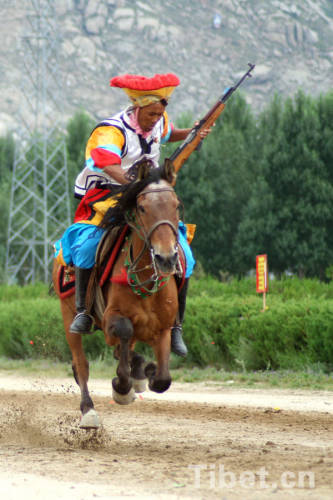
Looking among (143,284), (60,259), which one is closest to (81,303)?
(60,259)

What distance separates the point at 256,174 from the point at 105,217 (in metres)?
32.7

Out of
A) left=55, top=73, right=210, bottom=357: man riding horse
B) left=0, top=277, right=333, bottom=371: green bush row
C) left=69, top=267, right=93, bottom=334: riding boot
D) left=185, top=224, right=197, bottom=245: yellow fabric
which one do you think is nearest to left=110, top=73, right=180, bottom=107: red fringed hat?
left=55, top=73, right=210, bottom=357: man riding horse

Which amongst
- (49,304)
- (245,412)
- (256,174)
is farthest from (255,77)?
(245,412)

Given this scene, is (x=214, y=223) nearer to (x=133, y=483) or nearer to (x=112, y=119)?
(x=112, y=119)

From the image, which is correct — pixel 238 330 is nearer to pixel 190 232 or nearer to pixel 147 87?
pixel 190 232

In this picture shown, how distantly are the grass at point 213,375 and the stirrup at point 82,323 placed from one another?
215 inches

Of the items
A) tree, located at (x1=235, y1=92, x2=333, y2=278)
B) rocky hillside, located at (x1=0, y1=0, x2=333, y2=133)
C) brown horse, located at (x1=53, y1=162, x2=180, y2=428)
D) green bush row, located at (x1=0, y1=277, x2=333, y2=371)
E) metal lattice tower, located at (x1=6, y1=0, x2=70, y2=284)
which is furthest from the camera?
rocky hillside, located at (x1=0, y1=0, x2=333, y2=133)

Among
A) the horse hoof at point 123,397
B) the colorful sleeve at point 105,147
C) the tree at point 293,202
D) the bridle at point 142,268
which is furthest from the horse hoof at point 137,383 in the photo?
the tree at point 293,202

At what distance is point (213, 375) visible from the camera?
48.8ft

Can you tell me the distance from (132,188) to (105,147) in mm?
828

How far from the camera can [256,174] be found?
39844 mm

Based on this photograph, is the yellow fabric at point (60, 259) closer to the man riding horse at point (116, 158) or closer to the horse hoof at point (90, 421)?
the man riding horse at point (116, 158)

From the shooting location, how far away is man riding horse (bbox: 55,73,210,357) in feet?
25.6

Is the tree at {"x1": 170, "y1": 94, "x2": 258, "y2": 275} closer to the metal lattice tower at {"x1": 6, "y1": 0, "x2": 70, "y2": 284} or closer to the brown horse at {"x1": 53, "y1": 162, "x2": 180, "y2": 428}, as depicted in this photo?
the metal lattice tower at {"x1": 6, "y1": 0, "x2": 70, "y2": 284}
